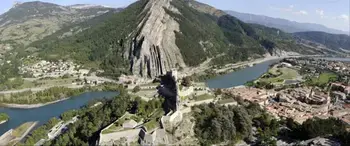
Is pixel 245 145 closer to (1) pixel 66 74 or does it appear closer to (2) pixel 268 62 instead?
(1) pixel 66 74

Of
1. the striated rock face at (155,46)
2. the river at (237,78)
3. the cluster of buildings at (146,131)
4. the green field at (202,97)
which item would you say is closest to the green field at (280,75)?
the river at (237,78)

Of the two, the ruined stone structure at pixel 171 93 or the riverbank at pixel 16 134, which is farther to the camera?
the riverbank at pixel 16 134

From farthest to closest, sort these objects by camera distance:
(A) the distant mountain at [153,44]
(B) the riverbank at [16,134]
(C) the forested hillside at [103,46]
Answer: (C) the forested hillside at [103,46], (A) the distant mountain at [153,44], (B) the riverbank at [16,134]

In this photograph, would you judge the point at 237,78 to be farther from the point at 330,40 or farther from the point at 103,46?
the point at 330,40

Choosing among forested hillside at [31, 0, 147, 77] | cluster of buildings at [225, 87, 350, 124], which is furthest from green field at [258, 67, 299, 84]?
forested hillside at [31, 0, 147, 77]

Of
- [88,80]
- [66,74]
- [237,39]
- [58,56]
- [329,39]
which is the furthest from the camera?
[329,39]

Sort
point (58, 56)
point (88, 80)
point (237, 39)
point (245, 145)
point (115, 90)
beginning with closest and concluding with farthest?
point (245, 145) → point (115, 90) → point (88, 80) → point (58, 56) → point (237, 39)

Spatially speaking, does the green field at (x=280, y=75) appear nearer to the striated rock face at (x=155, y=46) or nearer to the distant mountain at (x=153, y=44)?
the distant mountain at (x=153, y=44)

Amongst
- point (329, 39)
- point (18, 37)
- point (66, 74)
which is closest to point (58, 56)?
point (66, 74)
